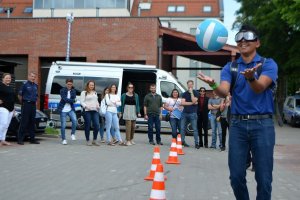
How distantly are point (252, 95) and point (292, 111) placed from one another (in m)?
A: 28.1

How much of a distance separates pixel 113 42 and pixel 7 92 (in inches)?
694

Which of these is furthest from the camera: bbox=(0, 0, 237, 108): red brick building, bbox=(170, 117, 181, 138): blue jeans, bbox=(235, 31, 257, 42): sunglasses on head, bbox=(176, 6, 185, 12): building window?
bbox=(176, 6, 185, 12): building window

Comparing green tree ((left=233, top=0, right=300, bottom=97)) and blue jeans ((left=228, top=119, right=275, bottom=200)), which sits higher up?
green tree ((left=233, top=0, right=300, bottom=97))

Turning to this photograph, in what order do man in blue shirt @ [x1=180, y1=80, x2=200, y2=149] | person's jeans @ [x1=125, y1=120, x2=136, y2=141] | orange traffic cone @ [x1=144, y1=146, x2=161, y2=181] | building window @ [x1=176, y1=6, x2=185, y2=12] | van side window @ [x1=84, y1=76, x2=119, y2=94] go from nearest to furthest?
orange traffic cone @ [x1=144, y1=146, x2=161, y2=181] < man in blue shirt @ [x1=180, y1=80, x2=200, y2=149] < person's jeans @ [x1=125, y1=120, x2=136, y2=141] < van side window @ [x1=84, y1=76, x2=119, y2=94] < building window @ [x1=176, y1=6, x2=185, y2=12]

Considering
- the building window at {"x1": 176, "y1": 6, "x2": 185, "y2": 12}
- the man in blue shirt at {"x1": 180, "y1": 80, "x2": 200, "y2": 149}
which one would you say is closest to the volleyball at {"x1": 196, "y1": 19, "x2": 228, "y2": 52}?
the man in blue shirt at {"x1": 180, "y1": 80, "x2": 200, "y2": 149}

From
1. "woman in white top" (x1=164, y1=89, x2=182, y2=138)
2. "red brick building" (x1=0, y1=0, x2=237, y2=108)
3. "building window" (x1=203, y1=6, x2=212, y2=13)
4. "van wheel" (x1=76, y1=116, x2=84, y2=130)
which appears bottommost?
"van wheel" (x1=76, y1=116, x2=84, y2=130)

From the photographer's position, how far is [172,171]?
9.52 meters

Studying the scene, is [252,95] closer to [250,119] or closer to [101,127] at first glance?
[250,119]

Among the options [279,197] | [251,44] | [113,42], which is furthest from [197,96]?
[113,42]

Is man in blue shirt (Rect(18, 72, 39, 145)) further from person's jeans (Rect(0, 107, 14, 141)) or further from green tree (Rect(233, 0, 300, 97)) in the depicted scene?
green tree (Rect(233, 0, 300, 97))

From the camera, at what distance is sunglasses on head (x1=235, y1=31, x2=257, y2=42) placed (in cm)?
476

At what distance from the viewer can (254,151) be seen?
4.70 metres

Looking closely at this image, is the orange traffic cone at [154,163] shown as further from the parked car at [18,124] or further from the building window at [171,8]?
the building window at [171,8]

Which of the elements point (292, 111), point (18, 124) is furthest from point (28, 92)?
point (292, 111)
